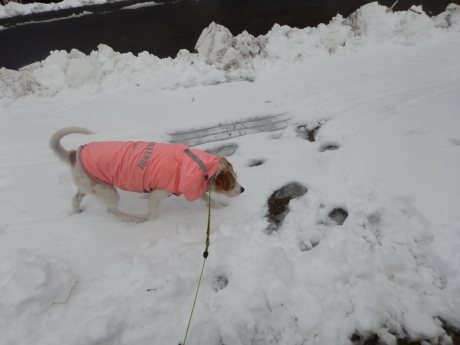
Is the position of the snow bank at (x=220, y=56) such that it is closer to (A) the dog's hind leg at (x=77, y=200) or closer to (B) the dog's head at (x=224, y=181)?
(A) the dog's hind leg at (x=77, y=200)

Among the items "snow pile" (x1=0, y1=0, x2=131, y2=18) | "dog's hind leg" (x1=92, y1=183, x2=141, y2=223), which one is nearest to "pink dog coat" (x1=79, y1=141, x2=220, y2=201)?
"dog's hind leg" (x1=92, y1=183, x2=141, y2=223)

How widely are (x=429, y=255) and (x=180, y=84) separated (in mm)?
4517

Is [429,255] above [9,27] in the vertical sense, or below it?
below

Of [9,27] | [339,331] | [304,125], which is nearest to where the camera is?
[339,331]

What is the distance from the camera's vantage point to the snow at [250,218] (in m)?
2.04

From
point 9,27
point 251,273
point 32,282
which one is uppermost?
point 9,27

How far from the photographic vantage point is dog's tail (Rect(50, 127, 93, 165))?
2490mm

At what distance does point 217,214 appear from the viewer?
2936 mm

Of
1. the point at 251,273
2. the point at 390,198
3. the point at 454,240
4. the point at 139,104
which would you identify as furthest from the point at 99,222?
the point at 454,240

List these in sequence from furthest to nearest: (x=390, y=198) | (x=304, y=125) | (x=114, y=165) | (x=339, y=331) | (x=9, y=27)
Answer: (x=9, y=27) < (x=304, y=125) < (x=390, y=198) < (x=114, y=165) < (x=339, y=331)

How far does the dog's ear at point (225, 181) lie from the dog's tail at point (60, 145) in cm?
124

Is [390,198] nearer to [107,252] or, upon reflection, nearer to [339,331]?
[339,331]

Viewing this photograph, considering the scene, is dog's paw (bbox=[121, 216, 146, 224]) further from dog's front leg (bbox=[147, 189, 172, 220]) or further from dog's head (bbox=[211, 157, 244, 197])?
dog's head (bbox=[211, 157, 244, 197])

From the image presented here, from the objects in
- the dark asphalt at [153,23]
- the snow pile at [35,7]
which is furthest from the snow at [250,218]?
the snow pile at [35,7]
